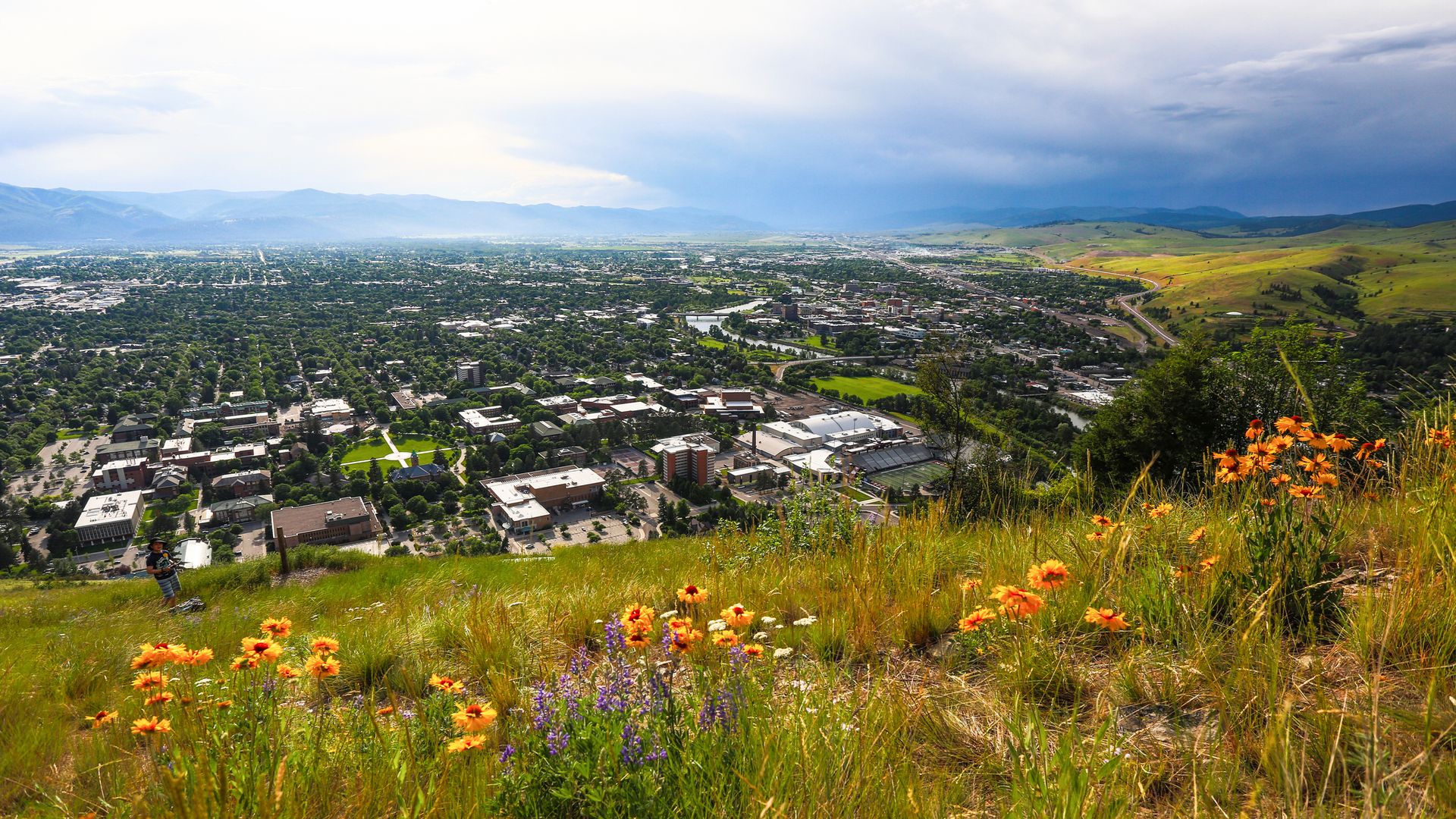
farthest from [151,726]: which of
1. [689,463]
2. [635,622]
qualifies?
[689,463]

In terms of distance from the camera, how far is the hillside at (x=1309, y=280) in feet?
A: 155

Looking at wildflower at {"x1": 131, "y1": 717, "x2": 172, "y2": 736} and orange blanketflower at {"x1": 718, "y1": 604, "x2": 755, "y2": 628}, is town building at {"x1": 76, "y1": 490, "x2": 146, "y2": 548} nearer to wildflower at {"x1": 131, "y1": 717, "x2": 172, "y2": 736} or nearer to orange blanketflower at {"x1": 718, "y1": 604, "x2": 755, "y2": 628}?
wildflower at {"x1": 131, "y1": 717, "x2": 172, "y2": 736}

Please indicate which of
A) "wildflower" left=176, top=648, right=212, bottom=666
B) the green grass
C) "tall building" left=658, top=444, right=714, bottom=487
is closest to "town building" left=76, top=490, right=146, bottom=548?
"tall building" left=658, top=444, right=714, bottom=487

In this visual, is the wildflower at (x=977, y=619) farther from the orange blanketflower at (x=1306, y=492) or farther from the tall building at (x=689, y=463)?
the tall building at (x=689, y=463)

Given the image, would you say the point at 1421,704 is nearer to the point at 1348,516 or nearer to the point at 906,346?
the point at 1348,516

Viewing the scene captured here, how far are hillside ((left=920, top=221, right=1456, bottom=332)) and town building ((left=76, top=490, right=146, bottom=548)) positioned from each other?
47.1m

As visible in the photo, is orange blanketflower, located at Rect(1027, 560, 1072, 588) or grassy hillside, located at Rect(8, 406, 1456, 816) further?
orange blanketflower, located at Rect(1027, 560, 1072, 588)

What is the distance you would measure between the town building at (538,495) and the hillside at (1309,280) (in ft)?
106

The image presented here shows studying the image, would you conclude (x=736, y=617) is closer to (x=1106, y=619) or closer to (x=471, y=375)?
(x=1106, y=619)

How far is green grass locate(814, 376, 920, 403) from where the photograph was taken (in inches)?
1545

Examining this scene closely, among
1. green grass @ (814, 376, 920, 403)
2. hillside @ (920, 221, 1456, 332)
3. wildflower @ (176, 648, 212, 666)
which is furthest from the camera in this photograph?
hillside @ (920, 221, 1456, 332)

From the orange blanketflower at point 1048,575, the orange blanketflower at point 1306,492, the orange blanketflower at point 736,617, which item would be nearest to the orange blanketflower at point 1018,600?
the orange blanketflower at point 1048,575

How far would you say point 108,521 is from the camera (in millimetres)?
20953

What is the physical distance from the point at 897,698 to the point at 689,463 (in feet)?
77.7
